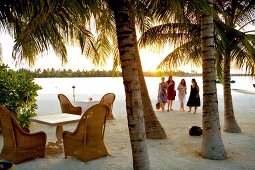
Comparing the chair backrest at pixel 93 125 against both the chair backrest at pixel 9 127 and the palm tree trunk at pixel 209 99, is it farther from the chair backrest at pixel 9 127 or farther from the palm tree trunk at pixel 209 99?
the palm tree trunk at pixel 209 99

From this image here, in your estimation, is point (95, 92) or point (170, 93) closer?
point (170, 93)

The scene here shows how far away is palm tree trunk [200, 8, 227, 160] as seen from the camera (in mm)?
7016

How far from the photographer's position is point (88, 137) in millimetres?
6781

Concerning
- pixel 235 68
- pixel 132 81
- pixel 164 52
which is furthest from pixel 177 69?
pixel 132 81

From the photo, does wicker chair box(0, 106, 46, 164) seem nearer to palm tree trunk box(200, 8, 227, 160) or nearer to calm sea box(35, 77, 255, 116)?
palm tree trunk box(200, 8, 227, 160)

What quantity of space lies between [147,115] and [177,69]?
116 inches

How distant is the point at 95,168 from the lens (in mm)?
6430

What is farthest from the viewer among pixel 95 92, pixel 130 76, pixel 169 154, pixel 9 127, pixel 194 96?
pixel 95 92

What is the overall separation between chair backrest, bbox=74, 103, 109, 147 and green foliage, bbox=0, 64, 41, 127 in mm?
4555

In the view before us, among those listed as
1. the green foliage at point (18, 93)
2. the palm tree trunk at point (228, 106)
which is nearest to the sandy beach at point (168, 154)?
the palm tree trunk at point (228, 106)

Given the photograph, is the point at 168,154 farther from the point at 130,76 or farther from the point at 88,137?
the point at 130,76

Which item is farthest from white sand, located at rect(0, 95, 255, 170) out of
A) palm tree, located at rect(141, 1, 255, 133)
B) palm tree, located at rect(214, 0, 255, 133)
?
palm tree, located at rect(141, 1, 255, 133)

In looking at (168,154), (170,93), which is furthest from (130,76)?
(170,93)

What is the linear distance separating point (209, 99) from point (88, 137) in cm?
283
